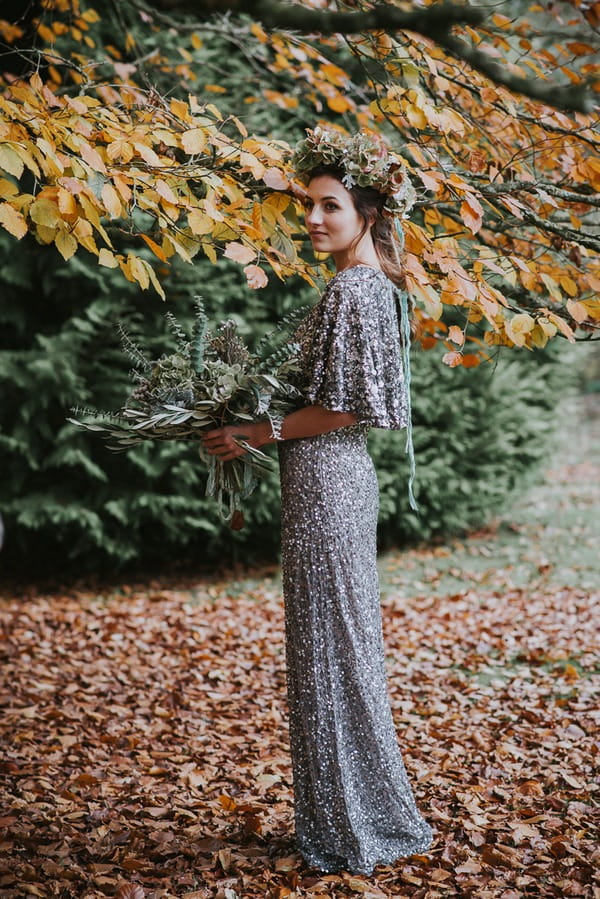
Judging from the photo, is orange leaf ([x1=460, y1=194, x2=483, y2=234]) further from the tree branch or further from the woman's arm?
the tree branch

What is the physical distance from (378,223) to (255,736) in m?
2.46

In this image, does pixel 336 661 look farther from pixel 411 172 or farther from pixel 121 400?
pixel 121 400

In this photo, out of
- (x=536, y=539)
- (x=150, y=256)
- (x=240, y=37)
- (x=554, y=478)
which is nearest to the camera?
(x=240, y=37)

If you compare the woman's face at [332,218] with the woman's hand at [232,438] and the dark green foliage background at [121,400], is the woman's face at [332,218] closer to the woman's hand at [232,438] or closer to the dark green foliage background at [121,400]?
the woman's hand at [232,438]

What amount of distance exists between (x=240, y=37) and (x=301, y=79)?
1.46 ft

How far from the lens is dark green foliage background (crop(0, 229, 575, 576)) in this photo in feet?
19.5

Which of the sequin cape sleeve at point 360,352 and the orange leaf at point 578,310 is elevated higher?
the orange leaf at point 578,310

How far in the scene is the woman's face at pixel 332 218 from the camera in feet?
8.80

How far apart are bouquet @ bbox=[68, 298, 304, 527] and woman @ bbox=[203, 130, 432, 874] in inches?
2.4

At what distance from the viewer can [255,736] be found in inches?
158

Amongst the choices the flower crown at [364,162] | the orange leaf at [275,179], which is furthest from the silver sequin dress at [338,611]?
the orange leaf at [275,179]

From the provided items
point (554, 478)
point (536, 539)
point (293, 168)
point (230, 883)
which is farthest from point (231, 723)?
point (554, 478)

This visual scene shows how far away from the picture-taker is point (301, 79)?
5184 mm

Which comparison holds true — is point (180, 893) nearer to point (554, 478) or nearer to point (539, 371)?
point (539, 371)
